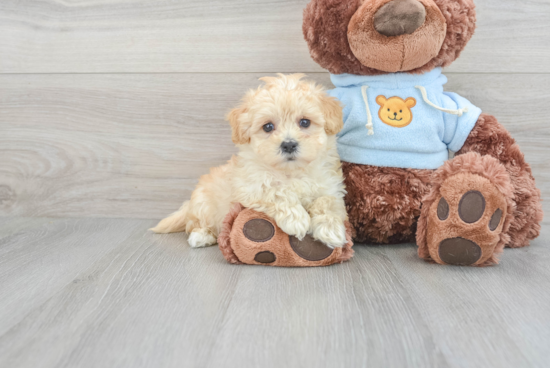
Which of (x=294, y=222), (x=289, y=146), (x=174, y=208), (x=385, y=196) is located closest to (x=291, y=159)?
(x=289, y=146)

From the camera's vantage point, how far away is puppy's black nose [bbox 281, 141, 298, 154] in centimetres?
105

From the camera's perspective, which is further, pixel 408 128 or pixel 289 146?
pixel 408 128

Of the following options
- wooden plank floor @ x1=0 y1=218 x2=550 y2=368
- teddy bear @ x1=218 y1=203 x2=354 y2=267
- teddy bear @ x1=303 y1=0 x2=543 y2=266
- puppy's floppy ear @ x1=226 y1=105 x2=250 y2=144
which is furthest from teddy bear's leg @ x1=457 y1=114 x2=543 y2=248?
puppy's floppy ear @ x1=226 y1=105 x2=250 y2=144

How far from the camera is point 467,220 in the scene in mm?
1025

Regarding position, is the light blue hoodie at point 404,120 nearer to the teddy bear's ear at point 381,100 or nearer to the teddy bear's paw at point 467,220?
the teddy bear's ear at point 381,100

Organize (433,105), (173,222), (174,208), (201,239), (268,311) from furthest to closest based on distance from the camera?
(174,208), (173,222), (201,239), (433,105), (268,311)

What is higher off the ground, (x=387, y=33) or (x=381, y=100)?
(x=387, y=33)

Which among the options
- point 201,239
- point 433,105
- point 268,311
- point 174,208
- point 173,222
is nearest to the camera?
point 268,311

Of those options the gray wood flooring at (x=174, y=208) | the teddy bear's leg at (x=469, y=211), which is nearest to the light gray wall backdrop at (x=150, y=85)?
the gray wood flooring at (x=174, y=208)

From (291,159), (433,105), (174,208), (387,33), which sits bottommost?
(174,208)

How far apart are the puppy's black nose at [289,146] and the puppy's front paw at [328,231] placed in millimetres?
190

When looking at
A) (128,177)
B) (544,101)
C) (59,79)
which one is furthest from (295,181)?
(59,79)

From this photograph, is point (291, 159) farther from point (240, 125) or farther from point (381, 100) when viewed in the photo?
point (381, 100)

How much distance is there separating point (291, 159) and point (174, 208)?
0.78 m
